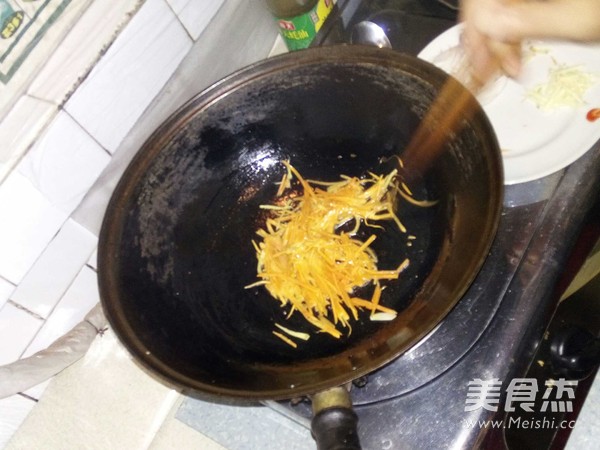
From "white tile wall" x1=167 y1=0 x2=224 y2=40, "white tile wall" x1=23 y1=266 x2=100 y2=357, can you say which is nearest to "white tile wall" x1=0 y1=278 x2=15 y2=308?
"white tile wall" x1=23 y1=266 x2=100 y2=357

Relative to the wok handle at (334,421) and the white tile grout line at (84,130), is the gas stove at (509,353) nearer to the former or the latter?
the wok handle at (334,421)

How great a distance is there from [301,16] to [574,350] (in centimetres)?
70

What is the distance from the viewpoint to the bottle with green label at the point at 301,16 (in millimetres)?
1104

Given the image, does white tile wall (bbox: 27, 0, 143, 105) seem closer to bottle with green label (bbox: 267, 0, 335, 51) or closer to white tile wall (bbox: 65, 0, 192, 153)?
white tile wall (bbox: 65, 0, 192, 153)

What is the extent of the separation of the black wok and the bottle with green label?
258mm

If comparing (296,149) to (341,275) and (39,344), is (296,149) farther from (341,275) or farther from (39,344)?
(39,344)

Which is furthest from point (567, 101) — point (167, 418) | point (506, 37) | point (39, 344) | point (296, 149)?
point (39, 344)

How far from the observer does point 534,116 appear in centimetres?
92

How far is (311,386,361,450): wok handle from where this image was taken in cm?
63

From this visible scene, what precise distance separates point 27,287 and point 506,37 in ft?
2.43

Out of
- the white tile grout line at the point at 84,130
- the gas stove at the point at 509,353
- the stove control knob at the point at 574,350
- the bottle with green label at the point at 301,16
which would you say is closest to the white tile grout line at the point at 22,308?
the white tile grout line at the point at 84,130

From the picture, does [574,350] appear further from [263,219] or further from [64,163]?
Result: [64,163]

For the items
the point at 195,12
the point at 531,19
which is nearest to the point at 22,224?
the point at 195,12

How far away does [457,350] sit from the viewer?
2.54 ft
